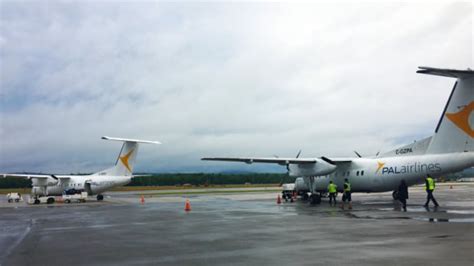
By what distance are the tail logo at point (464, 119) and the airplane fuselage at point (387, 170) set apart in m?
1.23

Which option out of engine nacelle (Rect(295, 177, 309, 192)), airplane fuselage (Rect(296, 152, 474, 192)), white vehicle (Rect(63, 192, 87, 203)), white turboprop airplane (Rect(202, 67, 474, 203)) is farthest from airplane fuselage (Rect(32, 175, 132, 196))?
airplane fuselage (Rect(296, 152, 474, 192))

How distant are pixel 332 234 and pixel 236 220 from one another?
6417 millimetres

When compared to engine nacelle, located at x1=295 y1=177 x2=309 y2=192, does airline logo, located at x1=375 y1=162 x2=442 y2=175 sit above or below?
above

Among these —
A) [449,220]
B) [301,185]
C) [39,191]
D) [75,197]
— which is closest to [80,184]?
[75,197]

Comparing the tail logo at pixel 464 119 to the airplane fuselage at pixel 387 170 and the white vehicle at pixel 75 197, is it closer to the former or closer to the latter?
the airplane fuselage at pixel 387 170

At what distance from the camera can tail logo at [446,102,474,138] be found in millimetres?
23078

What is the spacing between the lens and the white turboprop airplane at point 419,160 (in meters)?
23.2

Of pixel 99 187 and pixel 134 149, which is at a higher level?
pixel 134 149

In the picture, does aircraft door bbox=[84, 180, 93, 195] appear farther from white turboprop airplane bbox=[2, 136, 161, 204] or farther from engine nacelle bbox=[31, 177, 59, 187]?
engine nacelle bbox=[31, 177, 59, 187]

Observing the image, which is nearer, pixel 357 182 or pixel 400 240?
pixel 400 240

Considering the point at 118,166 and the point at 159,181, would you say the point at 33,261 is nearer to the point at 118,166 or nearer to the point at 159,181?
the point at 118,166

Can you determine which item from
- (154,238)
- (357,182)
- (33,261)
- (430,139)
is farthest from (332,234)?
(357,182)

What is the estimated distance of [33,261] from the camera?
10.2 m

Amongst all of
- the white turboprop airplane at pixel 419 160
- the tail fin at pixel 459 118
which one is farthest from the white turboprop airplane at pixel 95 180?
the tail fin at pixel 459 118
